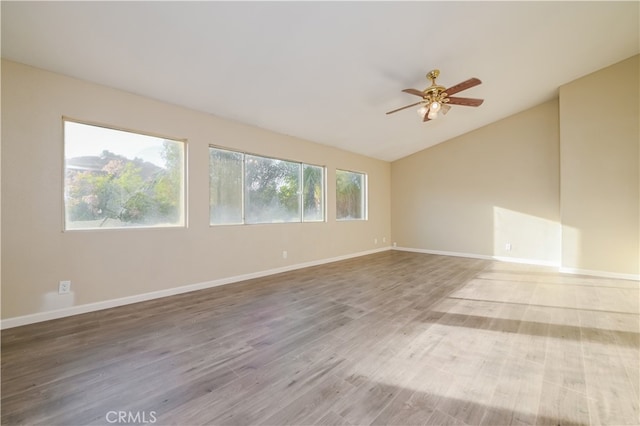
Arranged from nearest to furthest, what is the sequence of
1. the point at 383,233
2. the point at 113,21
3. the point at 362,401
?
1. the point at 362,401
2. the point at 113,21
3. the point at 383,233

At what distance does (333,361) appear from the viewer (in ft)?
6.32

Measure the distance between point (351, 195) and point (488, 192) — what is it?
3.22 metres

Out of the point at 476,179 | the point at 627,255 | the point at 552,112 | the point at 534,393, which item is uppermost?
the point at 552,112

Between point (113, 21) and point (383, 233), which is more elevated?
point (113, 21)

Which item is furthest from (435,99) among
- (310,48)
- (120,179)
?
(120,179)

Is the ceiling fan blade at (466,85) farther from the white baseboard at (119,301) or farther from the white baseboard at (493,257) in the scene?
the white baseboard at (493,257)

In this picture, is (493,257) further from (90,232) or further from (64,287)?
(64,287)

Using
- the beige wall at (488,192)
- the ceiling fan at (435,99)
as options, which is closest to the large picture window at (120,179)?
the ceiling fan at (435,99)

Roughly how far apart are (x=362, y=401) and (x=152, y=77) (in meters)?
3.65

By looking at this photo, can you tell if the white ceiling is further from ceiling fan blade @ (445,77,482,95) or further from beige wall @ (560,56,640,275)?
ceiling fan blade @ (445,77,482,95)

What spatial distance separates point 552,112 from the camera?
17.4ft

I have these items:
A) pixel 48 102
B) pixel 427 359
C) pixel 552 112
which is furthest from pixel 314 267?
pixel 552 112

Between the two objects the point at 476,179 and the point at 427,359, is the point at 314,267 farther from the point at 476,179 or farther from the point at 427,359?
the point at 476,179

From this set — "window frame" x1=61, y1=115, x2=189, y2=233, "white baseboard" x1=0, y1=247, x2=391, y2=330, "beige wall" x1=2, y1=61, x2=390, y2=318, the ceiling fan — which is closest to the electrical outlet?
"beige wall" x1=2, y1=61, x2=390, y2=318
